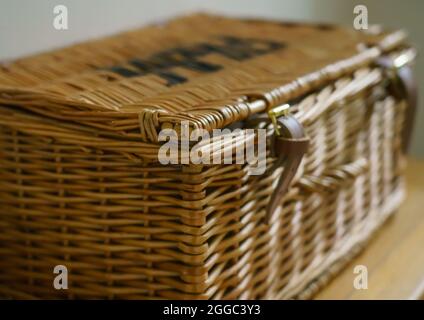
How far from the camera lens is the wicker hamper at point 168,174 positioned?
73 cm

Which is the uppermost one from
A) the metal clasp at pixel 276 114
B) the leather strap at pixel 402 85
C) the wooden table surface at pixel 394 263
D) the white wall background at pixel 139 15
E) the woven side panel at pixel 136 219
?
the white wall background at pixel 139 15

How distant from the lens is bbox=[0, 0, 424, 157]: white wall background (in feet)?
3.15

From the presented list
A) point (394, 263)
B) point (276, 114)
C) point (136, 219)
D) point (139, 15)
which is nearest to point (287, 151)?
point (276, 114)

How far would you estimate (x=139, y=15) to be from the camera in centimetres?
120

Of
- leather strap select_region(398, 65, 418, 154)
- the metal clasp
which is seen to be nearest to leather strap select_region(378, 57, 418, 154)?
leather strap select_region(398, 65, 418, 154)

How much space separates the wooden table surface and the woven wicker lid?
0.29 metres

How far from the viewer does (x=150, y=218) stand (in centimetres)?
74

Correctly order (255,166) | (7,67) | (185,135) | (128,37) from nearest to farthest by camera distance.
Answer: (185,135)
(255,166)
(7,67)
(128,37)

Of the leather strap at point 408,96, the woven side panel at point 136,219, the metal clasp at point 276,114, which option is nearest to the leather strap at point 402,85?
the leather strap at point 408,96

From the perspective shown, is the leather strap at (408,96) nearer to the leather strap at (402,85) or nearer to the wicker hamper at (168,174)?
the leather strap at (402,85)

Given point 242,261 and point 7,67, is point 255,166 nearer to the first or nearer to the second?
point 242,261

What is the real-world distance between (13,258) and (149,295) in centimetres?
18

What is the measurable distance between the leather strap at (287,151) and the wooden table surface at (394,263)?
0.23 metres
